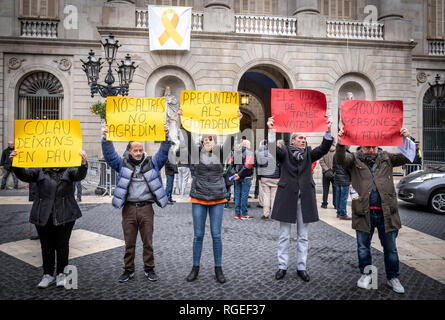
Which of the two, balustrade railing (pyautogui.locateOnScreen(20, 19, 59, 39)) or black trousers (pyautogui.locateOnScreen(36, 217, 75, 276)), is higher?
balustrade railing (pyautogui.locateOnScreen(20, 19, 59, 39))

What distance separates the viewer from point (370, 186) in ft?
12.8

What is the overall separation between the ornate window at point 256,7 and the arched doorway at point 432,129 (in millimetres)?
11428

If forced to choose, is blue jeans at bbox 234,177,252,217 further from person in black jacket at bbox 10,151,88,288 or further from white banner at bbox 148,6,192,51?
white banner at bbox 148,6,192,51

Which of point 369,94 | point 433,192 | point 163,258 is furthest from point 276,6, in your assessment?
point 163,258

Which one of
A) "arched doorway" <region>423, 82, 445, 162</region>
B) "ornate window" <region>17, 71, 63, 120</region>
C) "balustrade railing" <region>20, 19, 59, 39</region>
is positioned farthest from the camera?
"arched doorway" <region>423, 82, 445, 162</region>

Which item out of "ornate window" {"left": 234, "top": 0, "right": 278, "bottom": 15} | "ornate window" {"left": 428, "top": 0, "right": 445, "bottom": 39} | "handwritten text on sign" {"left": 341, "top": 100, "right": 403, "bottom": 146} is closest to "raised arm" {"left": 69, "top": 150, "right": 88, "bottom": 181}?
"handwritten text on sign" {"left": 341, "top": 100, "right": 403, "bottom": 146}

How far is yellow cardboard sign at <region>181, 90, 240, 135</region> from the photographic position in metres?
4.56

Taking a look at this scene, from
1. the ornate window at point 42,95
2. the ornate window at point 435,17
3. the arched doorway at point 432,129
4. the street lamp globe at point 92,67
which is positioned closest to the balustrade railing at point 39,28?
the ornate window at point 42,95

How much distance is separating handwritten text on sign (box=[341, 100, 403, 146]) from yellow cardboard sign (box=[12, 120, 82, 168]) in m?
3.74

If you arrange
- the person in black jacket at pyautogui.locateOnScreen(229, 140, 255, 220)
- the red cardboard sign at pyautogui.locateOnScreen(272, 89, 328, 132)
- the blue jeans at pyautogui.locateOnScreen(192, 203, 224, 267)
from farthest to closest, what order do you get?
the person in black jacket at pyautogui.locateOnScreen(229, 140, 255, 220)
the red cardboard sign at pyautogui.locateOnScreen(272, 89, 328, 132)
the blue jeans at pyautogui.locateOnScreen(192, 203, 224, 267)

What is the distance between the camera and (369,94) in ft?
55.6

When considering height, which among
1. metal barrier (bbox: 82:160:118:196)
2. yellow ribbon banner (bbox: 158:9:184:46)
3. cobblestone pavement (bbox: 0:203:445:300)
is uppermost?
yellow ribbon banner (bbox: 158:9:184:46)
